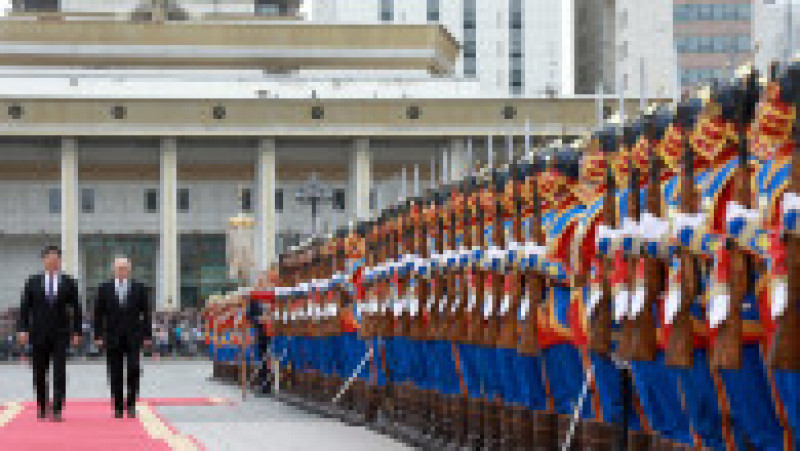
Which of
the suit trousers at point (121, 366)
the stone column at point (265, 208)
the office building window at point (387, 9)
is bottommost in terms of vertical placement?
the suit trousers at point (121, 366)

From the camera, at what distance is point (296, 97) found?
325 ft

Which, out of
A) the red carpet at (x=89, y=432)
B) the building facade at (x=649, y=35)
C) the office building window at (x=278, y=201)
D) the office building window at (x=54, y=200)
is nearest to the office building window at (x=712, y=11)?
the building facade at (x=649, y=35)

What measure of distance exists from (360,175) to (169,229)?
8.85 meters

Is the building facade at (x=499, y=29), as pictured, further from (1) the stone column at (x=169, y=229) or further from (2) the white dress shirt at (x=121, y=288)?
(2) the white dress shirt at (x=121, y=288)

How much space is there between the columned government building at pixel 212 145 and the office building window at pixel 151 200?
0.06 m

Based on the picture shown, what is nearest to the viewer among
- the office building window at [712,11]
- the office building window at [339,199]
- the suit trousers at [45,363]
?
the suit trousers at [45,363]

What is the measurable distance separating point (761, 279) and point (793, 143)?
699 millimetres

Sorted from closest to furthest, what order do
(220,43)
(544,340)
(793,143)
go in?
(793,143) → (544,340) → (220,43)

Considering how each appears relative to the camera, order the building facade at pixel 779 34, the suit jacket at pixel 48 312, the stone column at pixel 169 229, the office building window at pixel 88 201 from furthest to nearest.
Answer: the office building window at pixel 88 201 → the stone column at pixel 169 229 → the suit jacket at pixel 48 312 → the building facade at pixel 779 34

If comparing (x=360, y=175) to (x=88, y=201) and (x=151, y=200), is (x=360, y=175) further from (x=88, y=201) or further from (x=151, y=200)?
(x=88, y=201)

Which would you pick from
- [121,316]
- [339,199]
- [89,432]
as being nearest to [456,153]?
[339,199]

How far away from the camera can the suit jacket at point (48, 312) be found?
24.0m

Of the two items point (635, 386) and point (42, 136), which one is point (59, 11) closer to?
Result: point (42, 136)

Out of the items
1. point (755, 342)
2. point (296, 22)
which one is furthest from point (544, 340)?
point (296, 22)
